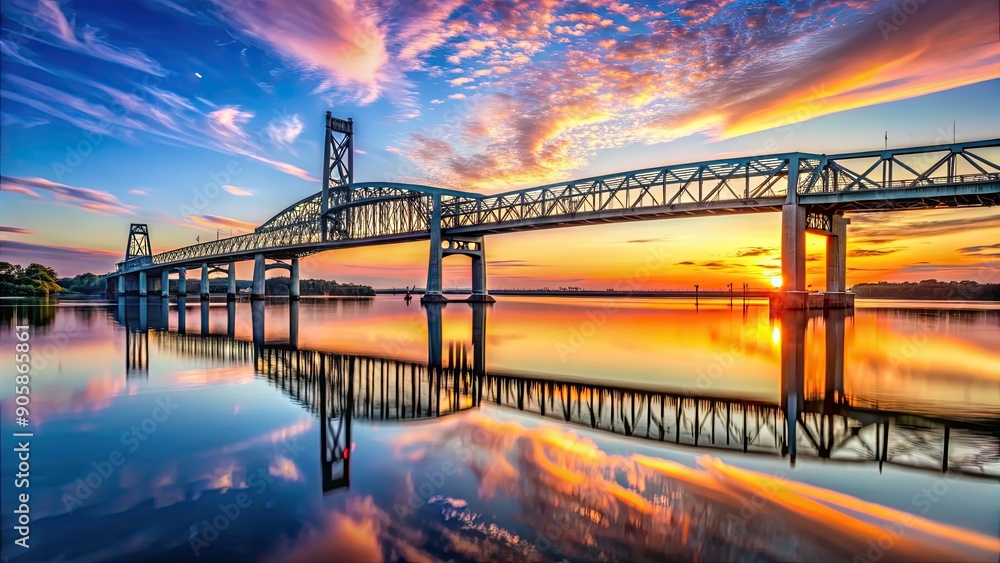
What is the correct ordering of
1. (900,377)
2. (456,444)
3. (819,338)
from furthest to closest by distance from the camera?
1. (819,338)
2. (900,377)
3. (456,444)

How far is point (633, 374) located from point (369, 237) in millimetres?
85923

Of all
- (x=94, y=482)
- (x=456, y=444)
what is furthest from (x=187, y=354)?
(x=456, y=444)

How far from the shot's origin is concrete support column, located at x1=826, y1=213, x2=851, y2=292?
60.6 metres

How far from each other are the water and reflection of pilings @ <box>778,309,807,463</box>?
0.42 ft

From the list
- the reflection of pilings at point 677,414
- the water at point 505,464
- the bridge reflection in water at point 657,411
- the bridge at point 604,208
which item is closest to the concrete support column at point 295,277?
the bridge at point 604,208

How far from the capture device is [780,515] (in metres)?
5.43

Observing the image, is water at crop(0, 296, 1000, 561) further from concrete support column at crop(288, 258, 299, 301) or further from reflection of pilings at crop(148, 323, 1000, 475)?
concrete support column at crop(288, 258, 299, 301)

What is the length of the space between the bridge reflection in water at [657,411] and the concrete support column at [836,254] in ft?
166

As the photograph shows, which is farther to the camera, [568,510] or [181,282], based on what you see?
[181,282]

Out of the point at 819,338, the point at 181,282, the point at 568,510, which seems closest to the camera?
the point at 568,510

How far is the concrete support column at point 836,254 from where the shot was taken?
60.6 meters

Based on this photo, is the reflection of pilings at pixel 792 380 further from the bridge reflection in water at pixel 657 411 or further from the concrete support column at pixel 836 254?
the concrete support column at pixel 836 254

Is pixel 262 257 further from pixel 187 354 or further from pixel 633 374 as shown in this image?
pixel 633 374

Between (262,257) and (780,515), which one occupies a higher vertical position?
(262,257)
